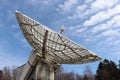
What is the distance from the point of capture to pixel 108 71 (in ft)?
210

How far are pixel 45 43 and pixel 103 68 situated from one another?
48936 millimetres

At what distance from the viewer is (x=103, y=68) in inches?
2643

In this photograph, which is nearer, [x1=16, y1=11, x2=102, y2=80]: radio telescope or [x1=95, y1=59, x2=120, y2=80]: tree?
[x1=16, y1=11, x2=102, y2=80]: radio telescope

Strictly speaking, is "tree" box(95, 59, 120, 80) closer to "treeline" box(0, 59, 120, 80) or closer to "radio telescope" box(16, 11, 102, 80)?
"treeline" box(0, 59, 120, 80)

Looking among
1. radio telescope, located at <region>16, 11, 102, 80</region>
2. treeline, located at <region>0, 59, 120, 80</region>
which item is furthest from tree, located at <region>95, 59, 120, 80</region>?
radio telescope, located at <region>16, 11, 102, 80</region>

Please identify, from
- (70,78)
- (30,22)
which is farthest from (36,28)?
(70,78)

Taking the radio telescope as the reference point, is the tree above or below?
above

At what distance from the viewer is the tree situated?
61.6 m

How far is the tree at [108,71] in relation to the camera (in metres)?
61.6

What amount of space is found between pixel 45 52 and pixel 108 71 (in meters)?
44.9

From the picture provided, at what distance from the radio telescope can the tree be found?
134 feet

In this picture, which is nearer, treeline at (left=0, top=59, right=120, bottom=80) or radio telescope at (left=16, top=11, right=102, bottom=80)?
radio telescope at (left=16, top=11, right=102, bottom=80)

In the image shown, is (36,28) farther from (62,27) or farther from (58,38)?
(62,27)

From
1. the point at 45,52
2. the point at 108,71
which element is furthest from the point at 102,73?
the point at 45,52
